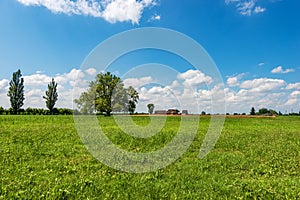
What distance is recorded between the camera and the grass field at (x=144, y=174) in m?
8.87

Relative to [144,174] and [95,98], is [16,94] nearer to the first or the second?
[95,98]

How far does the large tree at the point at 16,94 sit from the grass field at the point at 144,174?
67.1 meters

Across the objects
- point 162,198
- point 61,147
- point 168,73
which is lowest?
point 162,198

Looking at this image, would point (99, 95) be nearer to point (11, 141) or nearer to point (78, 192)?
point (11, 141)

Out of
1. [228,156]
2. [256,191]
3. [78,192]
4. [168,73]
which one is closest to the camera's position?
[78,192]

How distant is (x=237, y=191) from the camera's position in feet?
30.6

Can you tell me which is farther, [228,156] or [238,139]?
[238,139]

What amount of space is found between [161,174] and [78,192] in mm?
3475

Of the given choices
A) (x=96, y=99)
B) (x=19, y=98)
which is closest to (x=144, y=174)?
(x=96, y=99)

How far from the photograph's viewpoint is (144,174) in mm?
11016

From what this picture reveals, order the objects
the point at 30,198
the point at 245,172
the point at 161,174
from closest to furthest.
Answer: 1. the point at 30,198
2. the point at 161,174
3. the point at 245,172

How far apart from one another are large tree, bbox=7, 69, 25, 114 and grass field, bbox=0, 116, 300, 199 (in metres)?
67.1

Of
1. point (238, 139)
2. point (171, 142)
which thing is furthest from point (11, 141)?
point (238, 139)

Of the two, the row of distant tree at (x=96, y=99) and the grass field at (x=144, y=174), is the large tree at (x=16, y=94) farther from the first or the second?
the grass field at (x=144, y=174)
